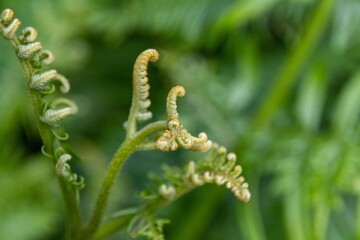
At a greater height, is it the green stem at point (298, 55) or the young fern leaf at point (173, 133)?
the young fern leaf at point (173, 133)

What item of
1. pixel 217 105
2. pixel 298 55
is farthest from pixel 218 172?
pixel 217 105

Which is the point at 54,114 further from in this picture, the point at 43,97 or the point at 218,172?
the point at 218,172

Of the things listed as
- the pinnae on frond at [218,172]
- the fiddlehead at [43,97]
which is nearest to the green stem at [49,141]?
the fiddlehead at [43,97]

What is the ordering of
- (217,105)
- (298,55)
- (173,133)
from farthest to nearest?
1. (217,105)
2. (298,55)
3. (173,133)

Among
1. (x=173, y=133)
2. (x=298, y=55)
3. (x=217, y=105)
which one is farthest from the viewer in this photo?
(x=217, y=105)

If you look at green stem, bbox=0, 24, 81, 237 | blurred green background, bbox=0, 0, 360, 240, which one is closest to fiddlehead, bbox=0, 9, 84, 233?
green stem, bbox=0, 24, 81, 237

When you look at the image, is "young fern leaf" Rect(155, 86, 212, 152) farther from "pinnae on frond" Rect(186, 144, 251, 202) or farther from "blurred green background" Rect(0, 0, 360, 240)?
"blurred green background" Rect(0, 0, 360, 240)

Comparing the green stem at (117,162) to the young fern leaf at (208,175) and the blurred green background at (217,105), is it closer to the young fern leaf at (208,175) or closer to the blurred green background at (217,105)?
the young fern leaf at (208,175)
